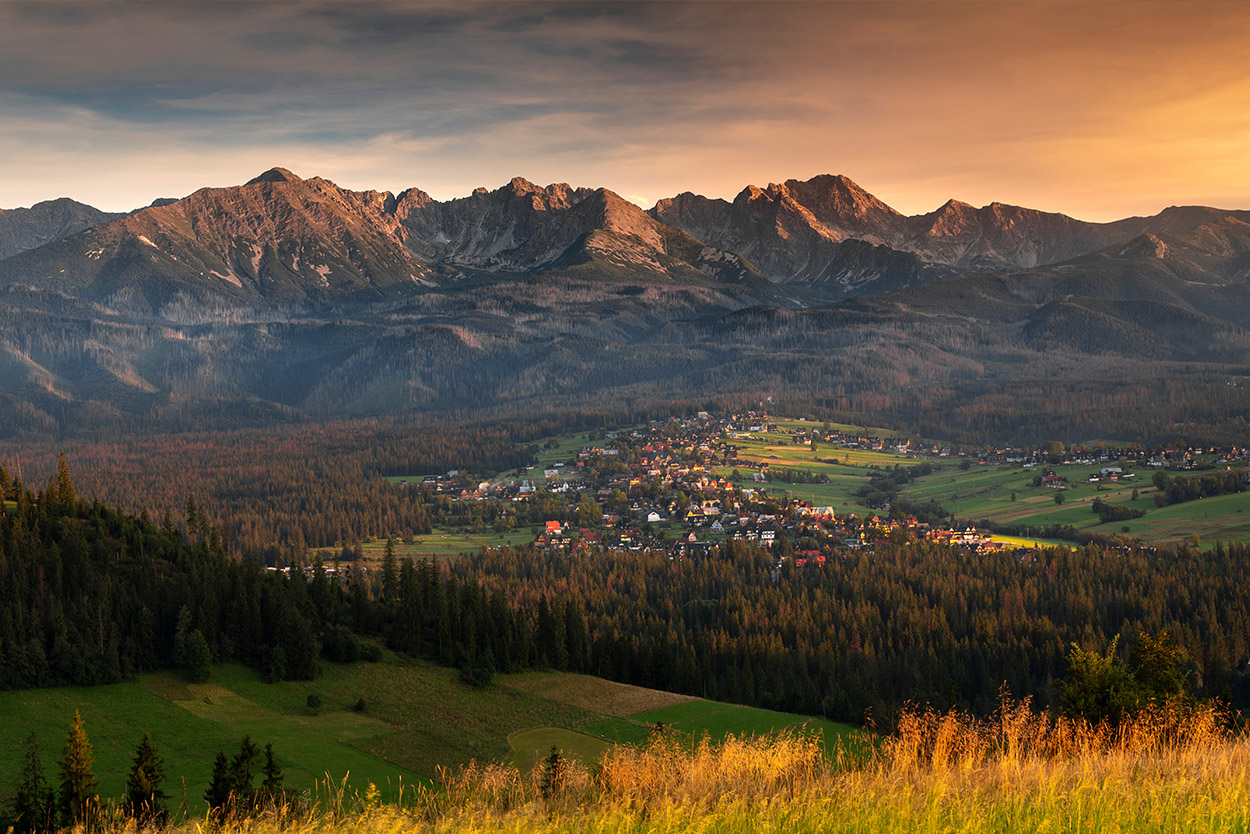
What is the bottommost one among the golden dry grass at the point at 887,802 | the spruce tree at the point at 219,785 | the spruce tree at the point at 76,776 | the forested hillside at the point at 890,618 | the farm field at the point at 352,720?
the forested hillside at the point at 890,618

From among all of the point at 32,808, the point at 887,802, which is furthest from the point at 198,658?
the point at 887,802

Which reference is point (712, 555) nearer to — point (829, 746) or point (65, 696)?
point (829, 746)

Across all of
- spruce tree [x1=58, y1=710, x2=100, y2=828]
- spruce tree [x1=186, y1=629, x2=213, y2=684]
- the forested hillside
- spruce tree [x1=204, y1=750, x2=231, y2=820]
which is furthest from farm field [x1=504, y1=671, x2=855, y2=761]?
spruce tree [x1=58, y1=710, x2=100, y2=828]

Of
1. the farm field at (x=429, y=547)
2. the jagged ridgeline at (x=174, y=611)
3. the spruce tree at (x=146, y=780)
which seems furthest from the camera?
the farm field at (x=429, y=547)

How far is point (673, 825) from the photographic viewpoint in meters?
12.8

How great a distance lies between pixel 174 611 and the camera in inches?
3174

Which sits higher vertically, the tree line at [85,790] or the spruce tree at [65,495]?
the spruce tree at [65,495]

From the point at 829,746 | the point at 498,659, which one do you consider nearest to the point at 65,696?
the point at 498,659

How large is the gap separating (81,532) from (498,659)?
4190 cm

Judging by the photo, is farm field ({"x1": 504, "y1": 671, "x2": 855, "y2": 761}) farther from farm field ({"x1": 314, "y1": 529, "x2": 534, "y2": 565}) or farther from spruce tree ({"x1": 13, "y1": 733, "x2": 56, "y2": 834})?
farm field ({"x1": 314, "y1": 529, "x2": 534, "y2": 565})

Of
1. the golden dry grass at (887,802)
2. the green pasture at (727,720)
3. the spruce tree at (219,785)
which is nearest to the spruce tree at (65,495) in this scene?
the green pasture at (727,720)

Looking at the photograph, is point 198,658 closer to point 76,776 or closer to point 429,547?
point 76,776

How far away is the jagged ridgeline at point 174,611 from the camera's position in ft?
242

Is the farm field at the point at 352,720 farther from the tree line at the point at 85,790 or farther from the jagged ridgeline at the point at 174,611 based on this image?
the tree line at the point at 85,790
